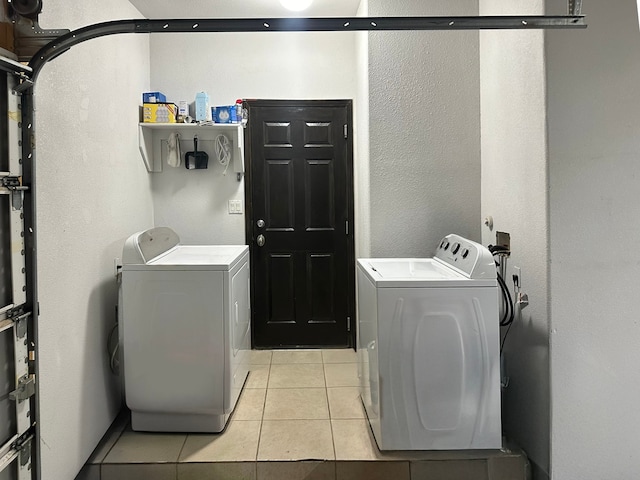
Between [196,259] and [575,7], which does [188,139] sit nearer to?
[196,259]

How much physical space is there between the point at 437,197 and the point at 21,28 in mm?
2237

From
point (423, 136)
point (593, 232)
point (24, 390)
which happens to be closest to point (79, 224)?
point (24, 390)

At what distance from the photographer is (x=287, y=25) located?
1.46 meters

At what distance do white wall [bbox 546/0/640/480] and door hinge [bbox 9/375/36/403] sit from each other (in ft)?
6.48

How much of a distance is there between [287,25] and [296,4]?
5.49 ft

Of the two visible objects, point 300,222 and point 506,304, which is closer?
point 506,304

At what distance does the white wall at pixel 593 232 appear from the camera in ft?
6.28

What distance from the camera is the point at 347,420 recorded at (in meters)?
2.44

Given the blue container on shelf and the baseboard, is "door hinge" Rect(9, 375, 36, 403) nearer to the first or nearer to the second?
the baseboard

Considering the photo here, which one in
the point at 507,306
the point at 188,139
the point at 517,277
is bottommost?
the point at 507,306

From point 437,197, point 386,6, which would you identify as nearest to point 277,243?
point 437,197

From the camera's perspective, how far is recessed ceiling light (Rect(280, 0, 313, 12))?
9.48 feet

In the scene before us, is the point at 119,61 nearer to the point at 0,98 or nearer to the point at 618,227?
the point at 0,98

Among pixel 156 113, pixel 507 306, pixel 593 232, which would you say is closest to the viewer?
pixel 593 232
